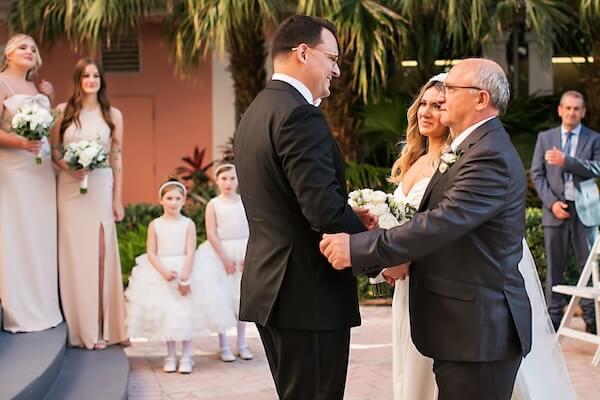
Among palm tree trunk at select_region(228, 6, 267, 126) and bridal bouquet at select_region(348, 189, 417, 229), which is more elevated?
palm tree trunk at select_region(228, 6, 267, 126)

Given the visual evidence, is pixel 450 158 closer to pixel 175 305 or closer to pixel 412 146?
pixel 412 146

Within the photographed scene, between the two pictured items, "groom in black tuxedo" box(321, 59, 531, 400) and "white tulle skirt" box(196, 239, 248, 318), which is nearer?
"groom in black tuxedo" box(321, 59, 531, 400)

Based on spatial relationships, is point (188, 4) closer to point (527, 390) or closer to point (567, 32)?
point (567, 32)

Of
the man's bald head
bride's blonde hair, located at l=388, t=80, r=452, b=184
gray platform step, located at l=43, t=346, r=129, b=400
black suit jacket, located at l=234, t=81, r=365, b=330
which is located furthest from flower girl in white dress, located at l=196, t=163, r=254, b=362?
the man's bald head

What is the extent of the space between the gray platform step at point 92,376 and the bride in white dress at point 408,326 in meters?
1.97

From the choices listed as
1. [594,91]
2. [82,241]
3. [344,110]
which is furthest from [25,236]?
[594,91]

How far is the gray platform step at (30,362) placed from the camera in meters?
4.95

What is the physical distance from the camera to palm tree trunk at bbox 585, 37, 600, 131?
35.0 feet

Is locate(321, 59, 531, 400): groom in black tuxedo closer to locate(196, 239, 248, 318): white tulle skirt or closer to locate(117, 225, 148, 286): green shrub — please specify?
locate(196, 239, 248, 318): white tulle skirt

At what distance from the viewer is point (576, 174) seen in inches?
314

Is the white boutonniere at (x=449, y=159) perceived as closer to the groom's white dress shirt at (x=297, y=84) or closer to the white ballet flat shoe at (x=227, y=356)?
the groom's white dress shirt at (x=297, y=84)

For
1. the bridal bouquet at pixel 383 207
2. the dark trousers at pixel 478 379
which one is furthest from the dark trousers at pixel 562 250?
the dark trousers at pixel 478 379

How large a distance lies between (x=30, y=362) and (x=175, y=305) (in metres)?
1.52

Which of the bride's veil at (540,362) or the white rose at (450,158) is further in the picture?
the bride's veil at (540,362)
